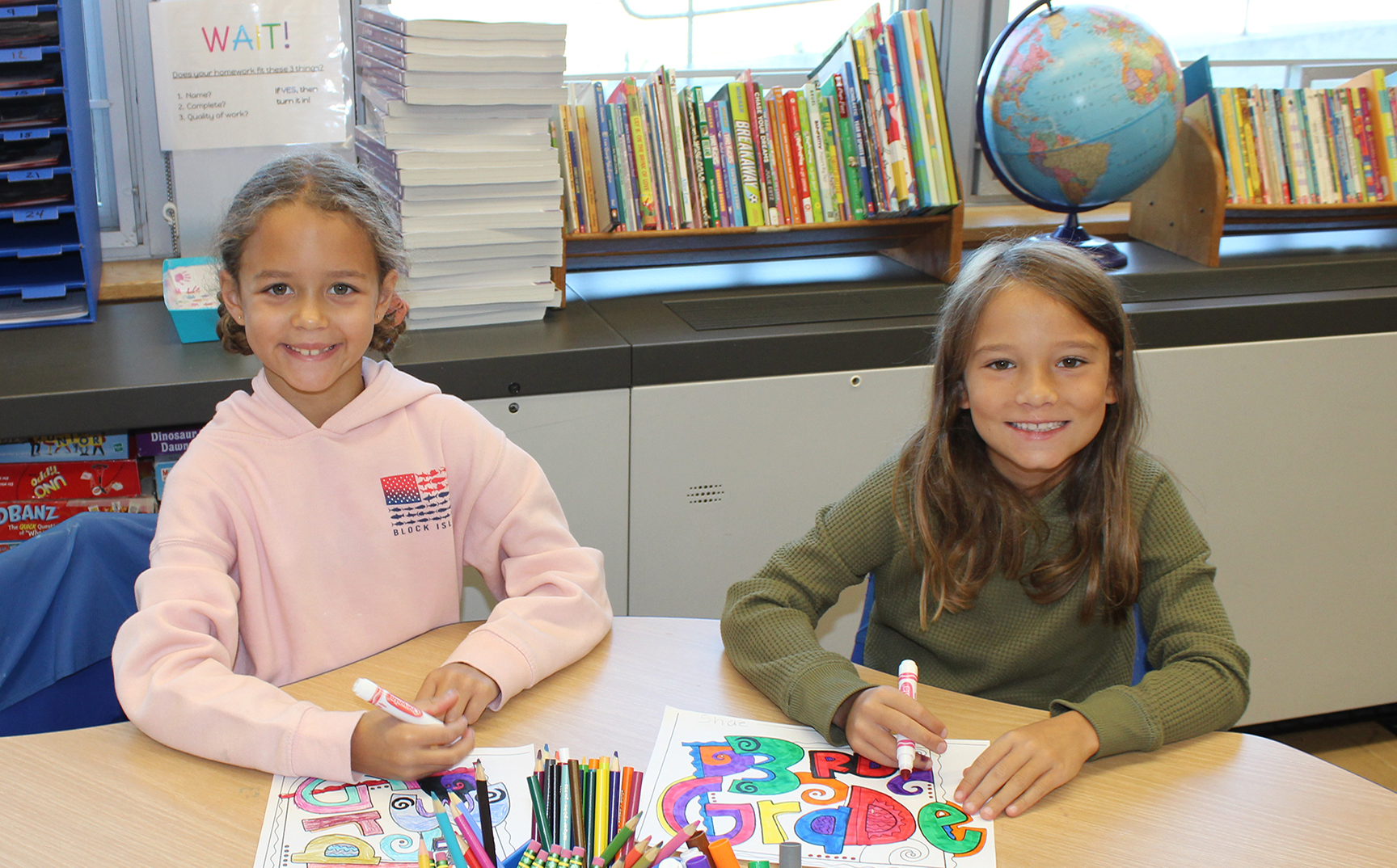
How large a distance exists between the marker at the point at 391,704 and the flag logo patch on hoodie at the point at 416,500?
349 mm

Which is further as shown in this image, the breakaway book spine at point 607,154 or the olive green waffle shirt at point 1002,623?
the breakaway book spine at point 607,154

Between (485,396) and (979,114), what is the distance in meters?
1.04

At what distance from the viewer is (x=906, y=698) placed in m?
0.95

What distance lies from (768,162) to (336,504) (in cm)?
107

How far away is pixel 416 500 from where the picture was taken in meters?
1.25

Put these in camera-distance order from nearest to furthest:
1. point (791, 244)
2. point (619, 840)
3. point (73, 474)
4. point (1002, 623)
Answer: point (619, 840)
point (1002, 623)
point (73, 474)
point (791, 244)

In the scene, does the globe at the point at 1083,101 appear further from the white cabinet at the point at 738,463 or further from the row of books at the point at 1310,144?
the white cabinet at the point at 738,463

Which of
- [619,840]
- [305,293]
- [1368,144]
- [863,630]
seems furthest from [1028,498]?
[1368,144]

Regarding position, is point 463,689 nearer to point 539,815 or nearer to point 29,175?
point 539,815

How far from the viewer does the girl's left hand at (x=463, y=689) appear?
96cm

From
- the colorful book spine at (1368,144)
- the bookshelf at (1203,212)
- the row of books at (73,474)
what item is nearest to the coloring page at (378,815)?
the row of books at (73,474)

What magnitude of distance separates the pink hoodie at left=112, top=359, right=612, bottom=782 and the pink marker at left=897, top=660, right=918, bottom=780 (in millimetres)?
292

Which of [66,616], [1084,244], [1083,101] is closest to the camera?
[66,616]

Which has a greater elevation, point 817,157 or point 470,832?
point 817,157
